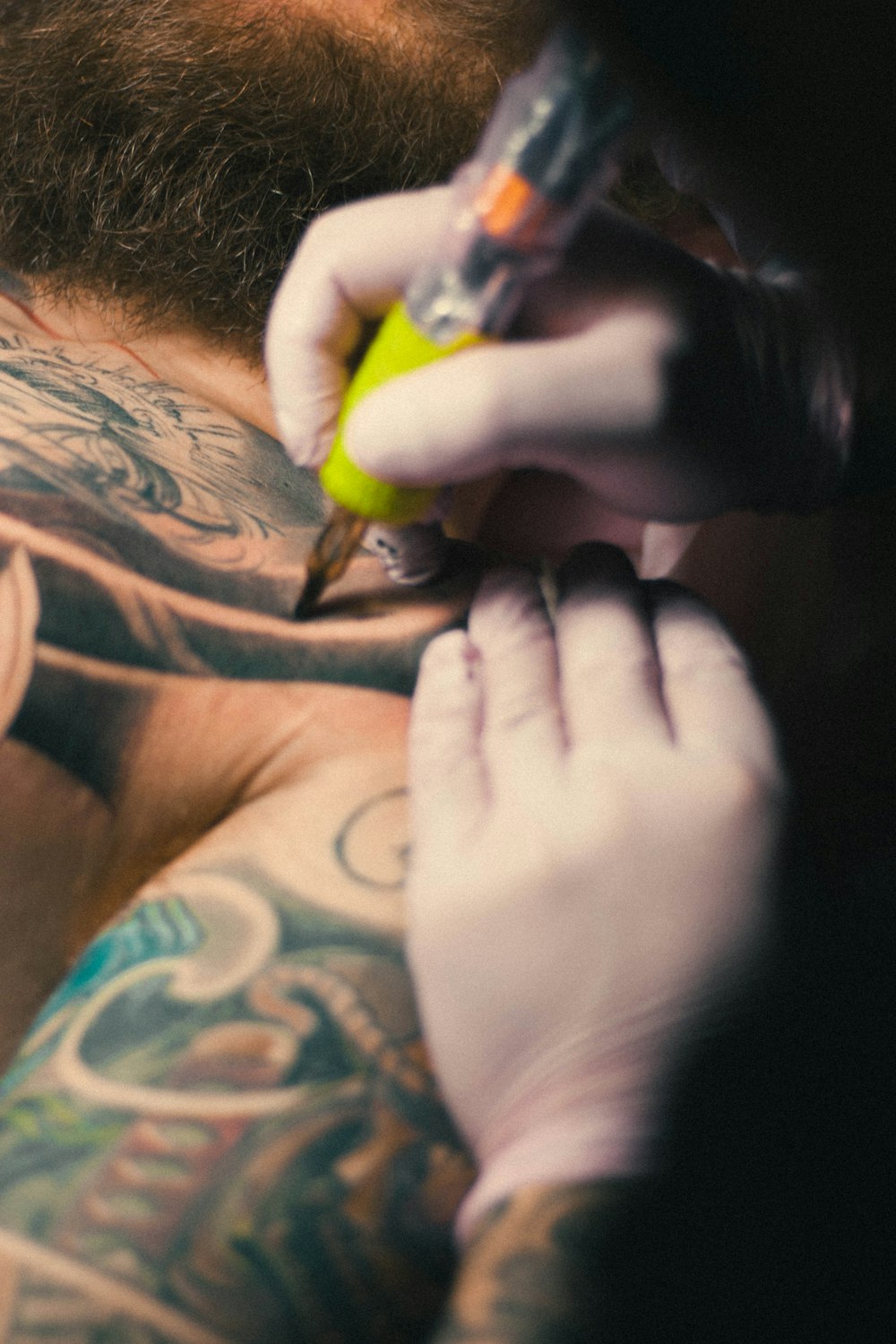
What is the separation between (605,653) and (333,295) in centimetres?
45

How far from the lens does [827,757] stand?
2.98ft

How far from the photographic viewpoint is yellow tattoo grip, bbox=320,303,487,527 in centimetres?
76

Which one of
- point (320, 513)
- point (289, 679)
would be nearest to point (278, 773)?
point (289, 679)

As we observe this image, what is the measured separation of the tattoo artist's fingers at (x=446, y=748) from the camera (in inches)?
28.5

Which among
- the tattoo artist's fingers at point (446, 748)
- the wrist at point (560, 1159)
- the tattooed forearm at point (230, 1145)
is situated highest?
the tattoo artist's fingers at point (446, 748)

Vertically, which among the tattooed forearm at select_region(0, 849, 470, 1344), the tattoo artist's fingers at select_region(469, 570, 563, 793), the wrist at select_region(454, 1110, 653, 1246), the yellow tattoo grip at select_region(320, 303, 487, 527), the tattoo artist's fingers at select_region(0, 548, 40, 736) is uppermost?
the yellow tattoo grip at select_region(320, 303, 487, 527)

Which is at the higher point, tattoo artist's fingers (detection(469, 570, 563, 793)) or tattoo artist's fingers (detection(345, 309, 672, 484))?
tattoo artist's fingers (detection(345, 309, 672, 484))

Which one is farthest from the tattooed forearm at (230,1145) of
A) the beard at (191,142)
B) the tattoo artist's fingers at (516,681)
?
the beard at (191,142)

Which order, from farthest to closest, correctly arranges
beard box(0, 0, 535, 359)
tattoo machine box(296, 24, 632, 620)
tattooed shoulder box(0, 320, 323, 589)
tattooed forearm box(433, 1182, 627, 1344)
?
beard box(0, 0, 535, 359), tattooed shoulder box(0, 320, 323, 589), tattoo machine box(296, 24, 632, 620), tattooed forearm box(433, 1182, 627, 1344)

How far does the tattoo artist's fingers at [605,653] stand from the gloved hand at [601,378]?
0.08 metres

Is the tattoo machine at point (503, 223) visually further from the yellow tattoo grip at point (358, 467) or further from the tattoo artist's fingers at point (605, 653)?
the tattoo artist's fingers at point (605, 653)

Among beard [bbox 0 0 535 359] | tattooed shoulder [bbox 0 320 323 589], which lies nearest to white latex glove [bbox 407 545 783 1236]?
tattooed shoulder [bbox 0 320 323 589]

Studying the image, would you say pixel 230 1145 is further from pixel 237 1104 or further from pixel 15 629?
pixel 15 629

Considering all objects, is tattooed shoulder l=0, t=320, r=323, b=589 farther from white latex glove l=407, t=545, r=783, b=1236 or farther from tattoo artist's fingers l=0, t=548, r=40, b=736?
white latex glove l=407, t=545, r=783, b=1236
